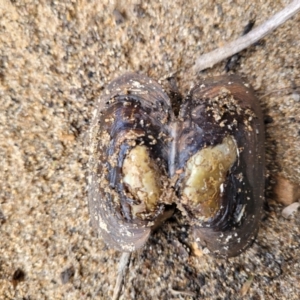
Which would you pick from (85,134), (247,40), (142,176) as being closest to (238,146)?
(142,176)

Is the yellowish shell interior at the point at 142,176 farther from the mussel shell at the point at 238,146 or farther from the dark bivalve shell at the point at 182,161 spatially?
the mussel shell at the point at 238,146

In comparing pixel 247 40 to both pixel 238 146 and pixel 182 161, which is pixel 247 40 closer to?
pixel 238 146

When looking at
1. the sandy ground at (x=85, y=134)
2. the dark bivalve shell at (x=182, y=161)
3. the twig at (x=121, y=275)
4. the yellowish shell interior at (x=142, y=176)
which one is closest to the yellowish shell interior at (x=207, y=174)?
the dark bivalve shell at (x=182, y=161)

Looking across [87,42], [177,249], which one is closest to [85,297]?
[177,249]

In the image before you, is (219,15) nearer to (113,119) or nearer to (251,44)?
(251,44)

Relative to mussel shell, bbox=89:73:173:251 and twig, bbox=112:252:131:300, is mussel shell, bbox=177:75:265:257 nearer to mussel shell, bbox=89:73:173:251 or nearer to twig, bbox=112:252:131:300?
mussel shell, bbox=89:73:173:251

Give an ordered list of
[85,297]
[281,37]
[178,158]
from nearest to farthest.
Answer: [178,158] < [281,37] < [85,297]
